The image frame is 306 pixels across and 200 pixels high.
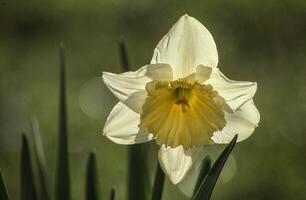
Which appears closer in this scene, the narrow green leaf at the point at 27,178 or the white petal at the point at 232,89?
the white petal at the point at 232,89

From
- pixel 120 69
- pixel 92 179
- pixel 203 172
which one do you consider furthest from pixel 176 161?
pixel 120 69

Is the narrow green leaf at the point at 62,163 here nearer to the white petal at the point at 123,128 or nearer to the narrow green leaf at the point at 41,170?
the narrow green leaf at the point at 41,170

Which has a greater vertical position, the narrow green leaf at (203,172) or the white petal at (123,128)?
the white petal at (123,128)

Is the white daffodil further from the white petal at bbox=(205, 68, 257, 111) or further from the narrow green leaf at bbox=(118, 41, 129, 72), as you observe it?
the narrow green leaf at bbox=(118, 41, 129, 72)

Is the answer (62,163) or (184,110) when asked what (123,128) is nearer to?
(184,110)

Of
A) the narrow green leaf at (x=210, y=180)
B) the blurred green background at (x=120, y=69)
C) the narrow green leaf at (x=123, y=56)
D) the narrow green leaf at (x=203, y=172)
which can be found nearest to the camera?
the narrow green leaf at (x=210, y=180)

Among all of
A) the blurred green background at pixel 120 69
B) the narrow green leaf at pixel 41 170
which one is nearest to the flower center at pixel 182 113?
the narrow green leaf at pixel 41 170

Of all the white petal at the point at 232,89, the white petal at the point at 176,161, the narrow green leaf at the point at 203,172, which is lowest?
the narrow green leaf at the point at 203,172

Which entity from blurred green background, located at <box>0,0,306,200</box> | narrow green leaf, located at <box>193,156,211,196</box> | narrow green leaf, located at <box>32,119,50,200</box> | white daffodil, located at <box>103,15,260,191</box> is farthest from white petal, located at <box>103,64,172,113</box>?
blurred green background, located at <box>0,0,306,200</box>
